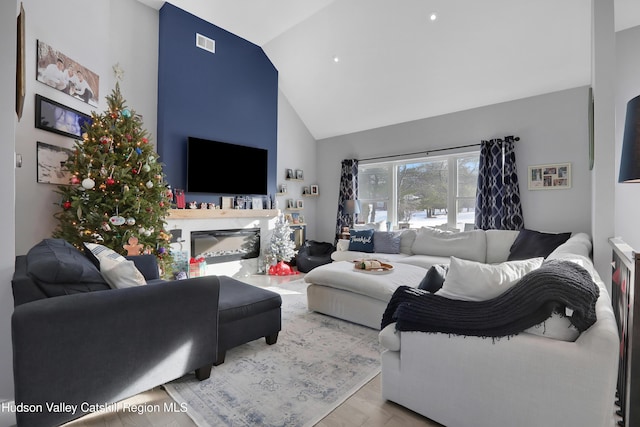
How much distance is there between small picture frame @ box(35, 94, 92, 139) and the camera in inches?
113

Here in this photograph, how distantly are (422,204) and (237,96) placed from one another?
376 cm

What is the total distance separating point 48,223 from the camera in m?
3.07

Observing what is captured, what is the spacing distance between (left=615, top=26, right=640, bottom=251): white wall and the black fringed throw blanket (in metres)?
2.96

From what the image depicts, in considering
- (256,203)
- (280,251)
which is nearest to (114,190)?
(256,203)

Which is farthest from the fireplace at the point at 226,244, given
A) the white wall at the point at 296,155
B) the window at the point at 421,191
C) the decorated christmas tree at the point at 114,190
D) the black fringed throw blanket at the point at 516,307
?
the black fringed throw blanket at the point at 516,307

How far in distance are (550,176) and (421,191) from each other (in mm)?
1889

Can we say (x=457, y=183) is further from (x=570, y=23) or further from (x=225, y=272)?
(x=225, y=272)

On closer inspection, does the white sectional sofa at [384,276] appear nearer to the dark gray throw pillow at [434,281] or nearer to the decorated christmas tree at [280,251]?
the dark gray throw pillow at [434,281]

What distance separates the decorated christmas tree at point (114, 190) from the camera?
301 centimetres

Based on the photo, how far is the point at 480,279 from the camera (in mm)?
1509

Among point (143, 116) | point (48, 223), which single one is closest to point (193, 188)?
point (143, 116)

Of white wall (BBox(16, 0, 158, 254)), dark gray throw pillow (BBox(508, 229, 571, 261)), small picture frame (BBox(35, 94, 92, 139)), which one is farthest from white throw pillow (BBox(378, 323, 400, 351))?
small picture frame (BBox(35, 94, 92, 139))

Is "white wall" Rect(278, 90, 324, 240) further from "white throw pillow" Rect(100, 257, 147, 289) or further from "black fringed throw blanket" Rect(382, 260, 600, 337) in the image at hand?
"black fringed throw blanket" Rect(382, 260, 600, 337)

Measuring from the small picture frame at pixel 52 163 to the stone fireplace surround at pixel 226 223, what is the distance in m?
1.24
